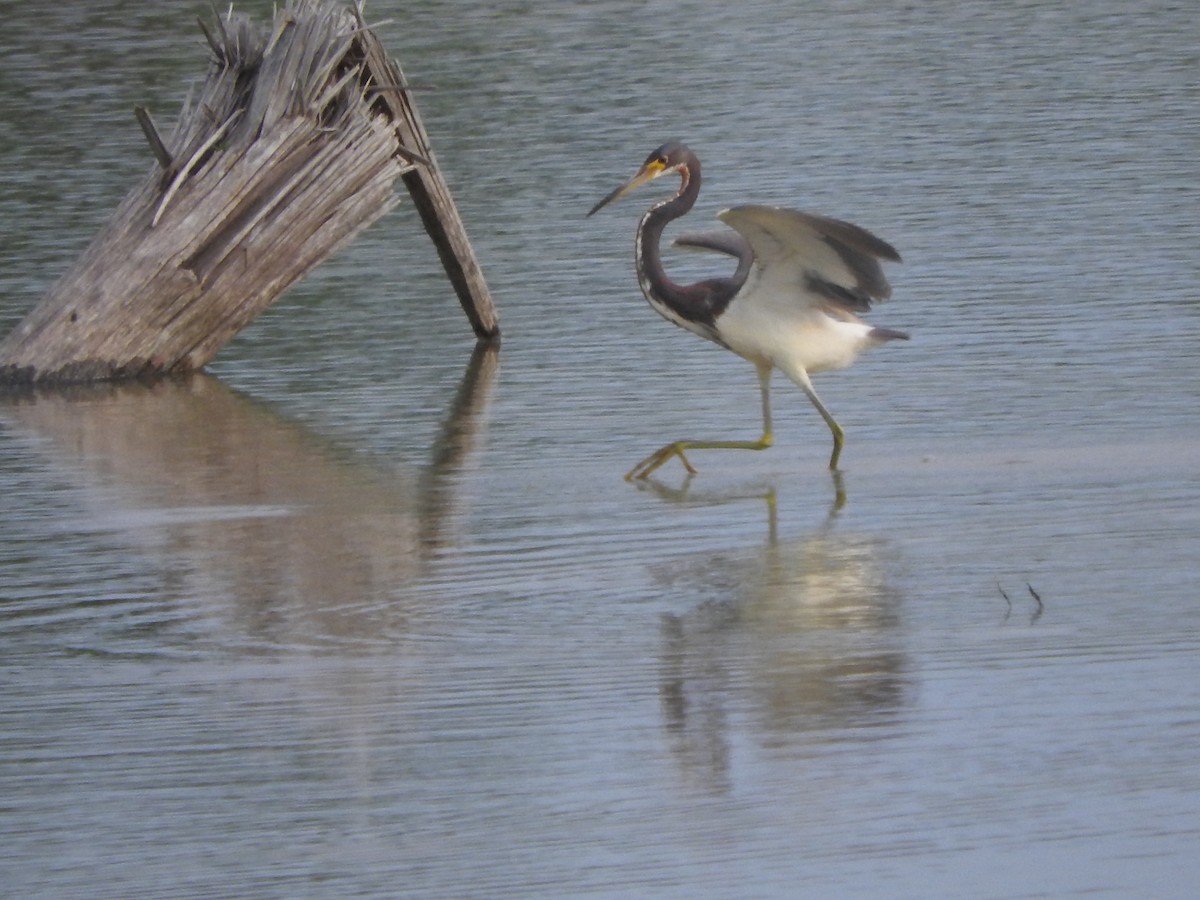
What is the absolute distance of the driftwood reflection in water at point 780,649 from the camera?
6102 millimetres

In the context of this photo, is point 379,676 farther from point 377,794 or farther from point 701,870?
point 701,870

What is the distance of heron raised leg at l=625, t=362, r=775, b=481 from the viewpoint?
30.3ft

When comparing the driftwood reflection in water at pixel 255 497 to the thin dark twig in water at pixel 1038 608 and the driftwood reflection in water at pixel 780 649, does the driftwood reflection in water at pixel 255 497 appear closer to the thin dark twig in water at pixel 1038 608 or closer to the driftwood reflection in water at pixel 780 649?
the driftwood reflection in water at pixel 780 649

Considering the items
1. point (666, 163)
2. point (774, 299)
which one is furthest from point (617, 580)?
point (666, 163)

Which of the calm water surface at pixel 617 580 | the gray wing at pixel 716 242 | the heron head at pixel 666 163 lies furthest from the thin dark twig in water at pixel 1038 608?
the heron head at pixel 666 163

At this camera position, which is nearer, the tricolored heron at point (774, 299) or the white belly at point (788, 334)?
the tricolored heron at point (774, 299)

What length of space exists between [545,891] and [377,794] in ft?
2.43

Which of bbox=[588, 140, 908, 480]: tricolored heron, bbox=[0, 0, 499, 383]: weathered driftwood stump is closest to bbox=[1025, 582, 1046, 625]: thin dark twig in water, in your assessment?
bbox=[588, 140, 908, 480]: tricolored heron

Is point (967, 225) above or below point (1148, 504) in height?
above

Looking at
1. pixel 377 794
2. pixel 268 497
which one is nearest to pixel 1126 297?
pixel 268 497

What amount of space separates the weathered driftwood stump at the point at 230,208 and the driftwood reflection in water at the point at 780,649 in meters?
4.02

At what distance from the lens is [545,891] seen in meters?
5.21

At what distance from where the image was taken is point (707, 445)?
9367mm

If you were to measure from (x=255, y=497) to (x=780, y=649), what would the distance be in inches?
120
